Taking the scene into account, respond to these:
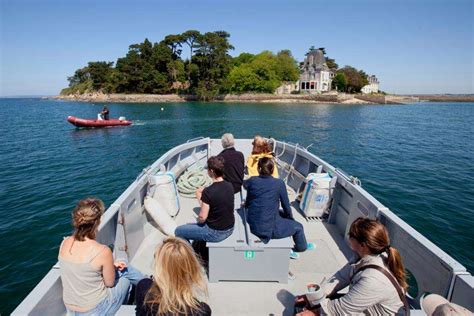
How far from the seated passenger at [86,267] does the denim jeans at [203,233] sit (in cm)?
128

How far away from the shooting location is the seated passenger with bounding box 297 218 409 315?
78.5 inches

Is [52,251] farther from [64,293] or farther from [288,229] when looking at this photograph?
[288,229]

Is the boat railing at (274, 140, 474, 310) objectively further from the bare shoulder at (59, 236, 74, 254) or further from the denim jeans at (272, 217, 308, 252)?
the bare shoulder at (59, 236, 74, 254)

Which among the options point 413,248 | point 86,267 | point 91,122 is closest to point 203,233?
point 86,267

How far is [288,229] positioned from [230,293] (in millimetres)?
1109

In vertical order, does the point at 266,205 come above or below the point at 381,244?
below

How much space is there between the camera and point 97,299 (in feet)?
8.05

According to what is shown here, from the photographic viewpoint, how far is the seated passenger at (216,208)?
348cm

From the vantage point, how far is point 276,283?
3.67 metres

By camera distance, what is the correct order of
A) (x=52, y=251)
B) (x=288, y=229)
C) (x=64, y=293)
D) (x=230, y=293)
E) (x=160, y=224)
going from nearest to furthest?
(x=64, y=293) < (x=230, y=293) < (x=288, y=229) < (x=160, y=224) < (x=52, y=251)

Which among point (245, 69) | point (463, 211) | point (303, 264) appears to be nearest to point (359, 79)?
point (245, 69)

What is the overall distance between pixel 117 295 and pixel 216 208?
1410 millimetres

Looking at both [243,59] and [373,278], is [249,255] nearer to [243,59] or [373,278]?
[373,278]

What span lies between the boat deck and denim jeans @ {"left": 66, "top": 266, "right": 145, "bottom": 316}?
1.01 meters
